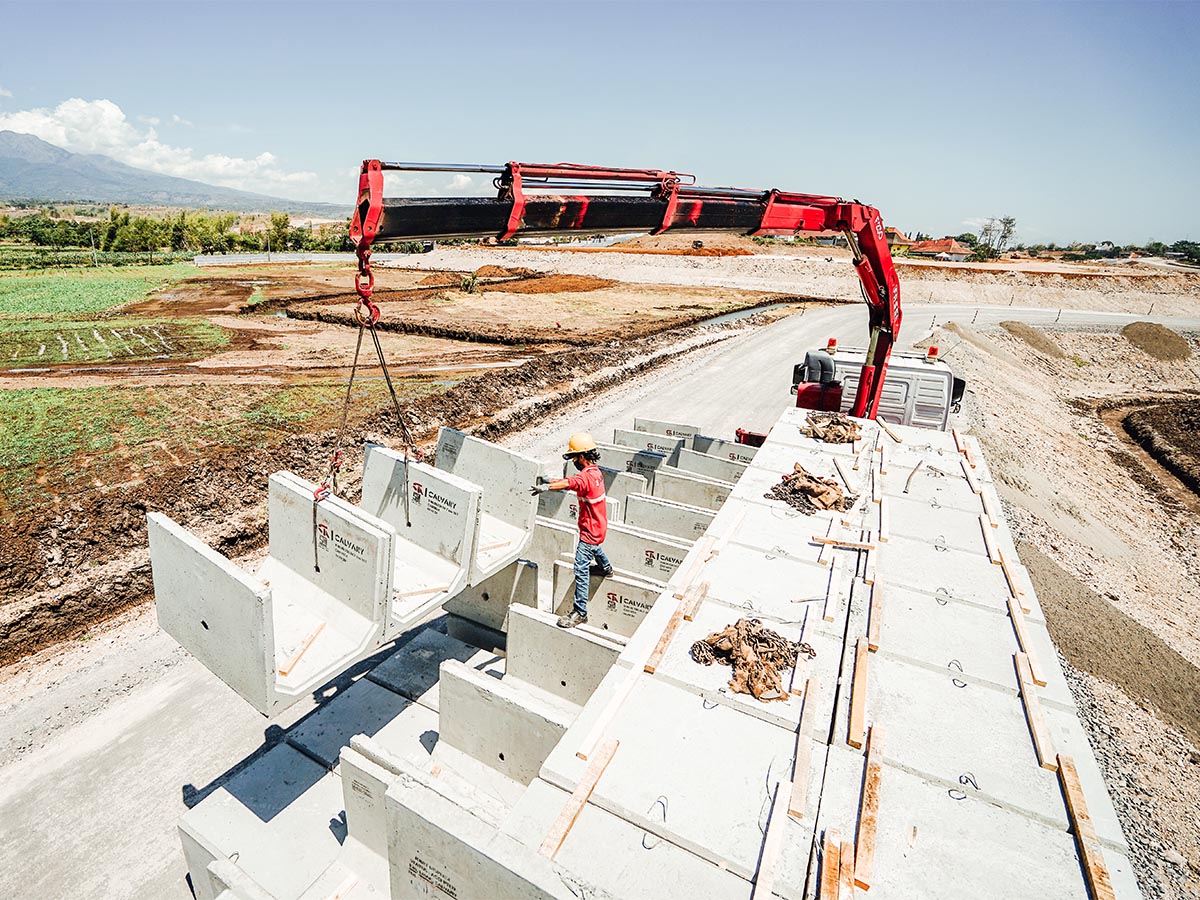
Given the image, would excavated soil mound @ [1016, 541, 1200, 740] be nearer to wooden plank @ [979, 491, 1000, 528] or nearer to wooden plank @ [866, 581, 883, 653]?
wooden plank @ [979, 491, 1000, 528]

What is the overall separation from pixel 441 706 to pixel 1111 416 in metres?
32.0

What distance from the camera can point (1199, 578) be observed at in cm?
1356

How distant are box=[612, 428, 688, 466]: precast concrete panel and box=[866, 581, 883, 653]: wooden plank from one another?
18.2 feet

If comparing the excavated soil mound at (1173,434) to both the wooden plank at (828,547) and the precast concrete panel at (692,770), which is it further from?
the precast concrete panel at (692,770)

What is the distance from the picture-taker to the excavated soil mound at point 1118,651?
8.05 meters

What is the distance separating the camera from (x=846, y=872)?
346 cm

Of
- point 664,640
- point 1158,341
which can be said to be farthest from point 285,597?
point 1158,341

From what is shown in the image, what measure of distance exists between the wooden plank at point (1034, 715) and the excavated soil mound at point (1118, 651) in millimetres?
4380

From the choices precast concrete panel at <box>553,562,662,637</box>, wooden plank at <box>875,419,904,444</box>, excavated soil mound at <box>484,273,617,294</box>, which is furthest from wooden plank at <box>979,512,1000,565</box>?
excavated soil mound at <box>484,273,617,294</box>

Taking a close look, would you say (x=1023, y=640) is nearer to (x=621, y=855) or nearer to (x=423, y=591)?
(x=621, y=855)

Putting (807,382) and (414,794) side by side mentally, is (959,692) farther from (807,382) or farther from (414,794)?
(807,382)

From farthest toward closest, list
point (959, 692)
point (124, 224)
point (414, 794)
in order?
point (124, 224)
point (959, 692)
point (414, 794)

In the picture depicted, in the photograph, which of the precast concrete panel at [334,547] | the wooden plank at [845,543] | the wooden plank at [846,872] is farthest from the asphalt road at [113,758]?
the wooden plank at [845,543]

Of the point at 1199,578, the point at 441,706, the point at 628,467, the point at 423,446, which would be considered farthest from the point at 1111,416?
the point at 441,706
